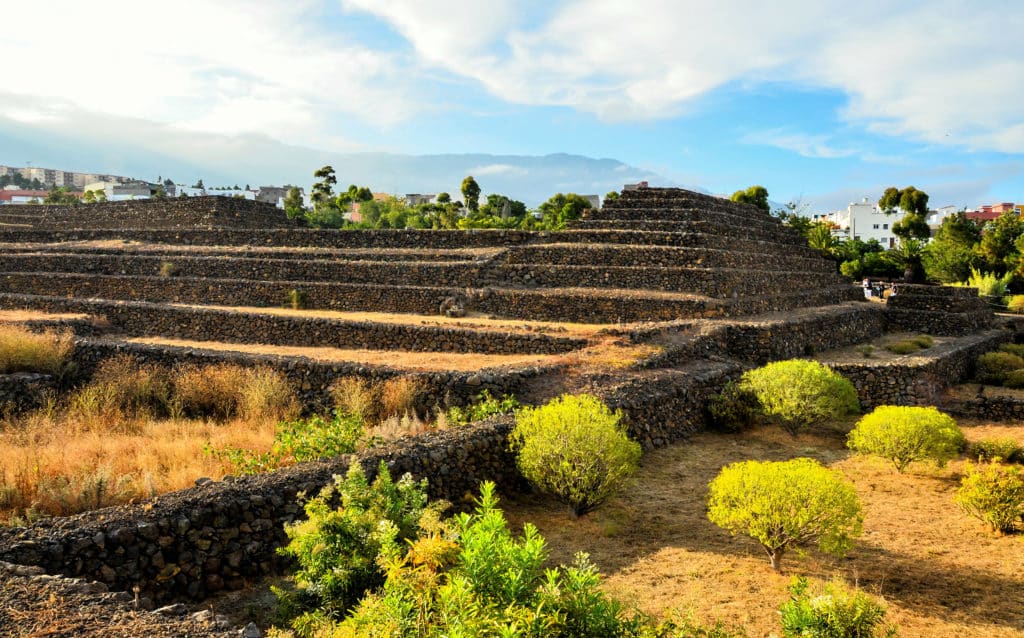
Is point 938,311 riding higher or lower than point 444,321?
higher

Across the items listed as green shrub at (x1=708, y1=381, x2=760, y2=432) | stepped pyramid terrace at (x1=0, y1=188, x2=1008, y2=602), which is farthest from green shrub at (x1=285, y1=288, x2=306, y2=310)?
green shrub at (x1=708, y1=381, x2=760, y2=432)

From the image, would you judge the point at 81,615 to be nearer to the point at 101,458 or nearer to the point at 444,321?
the point at 101,458

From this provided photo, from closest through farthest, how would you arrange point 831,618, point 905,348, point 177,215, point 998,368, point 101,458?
point 831,618 < point 101,458 < point 998,368 < point 905,348 < point 177,215

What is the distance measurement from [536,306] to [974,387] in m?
12.8

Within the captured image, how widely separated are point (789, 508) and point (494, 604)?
Result: 4367 millimetres

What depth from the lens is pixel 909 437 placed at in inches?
437

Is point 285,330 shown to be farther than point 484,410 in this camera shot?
Yes

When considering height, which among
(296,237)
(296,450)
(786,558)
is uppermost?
(296,237)

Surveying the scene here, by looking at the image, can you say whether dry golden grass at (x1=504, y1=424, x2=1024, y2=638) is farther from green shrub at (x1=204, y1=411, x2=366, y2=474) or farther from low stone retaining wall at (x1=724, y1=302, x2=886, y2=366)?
low stone retaining wall at (x1=724, y1=302, x2=886, y2=366)

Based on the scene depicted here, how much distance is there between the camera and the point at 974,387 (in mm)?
19016

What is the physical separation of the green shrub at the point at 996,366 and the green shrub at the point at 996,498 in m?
12.9

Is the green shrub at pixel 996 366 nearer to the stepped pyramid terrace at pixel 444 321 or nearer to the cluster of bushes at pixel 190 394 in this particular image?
the stepped pyramid terrace at pixel 444 321

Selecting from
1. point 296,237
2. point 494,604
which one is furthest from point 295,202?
point 494,604

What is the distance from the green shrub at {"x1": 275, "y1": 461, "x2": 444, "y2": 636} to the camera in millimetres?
5590
